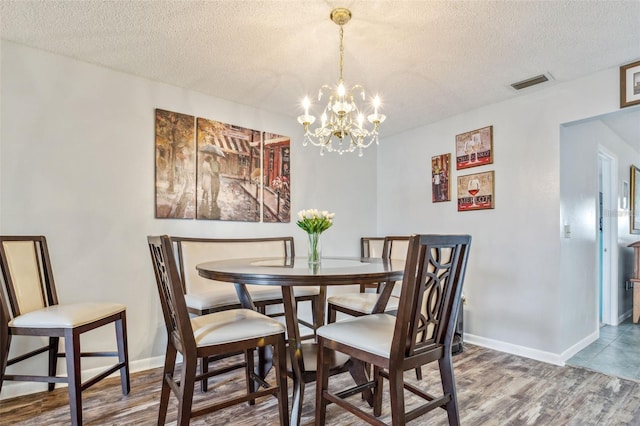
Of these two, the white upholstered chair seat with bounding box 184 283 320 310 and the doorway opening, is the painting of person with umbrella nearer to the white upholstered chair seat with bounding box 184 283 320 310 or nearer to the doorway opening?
the white upholstered chair seat with bounding box 184 283 320 310

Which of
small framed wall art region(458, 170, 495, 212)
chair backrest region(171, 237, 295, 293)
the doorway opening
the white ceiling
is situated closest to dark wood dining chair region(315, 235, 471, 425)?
the white ceiling

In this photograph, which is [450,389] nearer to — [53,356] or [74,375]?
[74,375]

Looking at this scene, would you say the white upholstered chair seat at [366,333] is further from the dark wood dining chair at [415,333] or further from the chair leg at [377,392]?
the chair leg at [377,392]

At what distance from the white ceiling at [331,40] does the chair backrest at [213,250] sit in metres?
1.32

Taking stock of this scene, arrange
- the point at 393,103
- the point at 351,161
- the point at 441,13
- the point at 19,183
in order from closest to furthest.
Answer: the point at 441,13 → the point at 19,183 → the point at 393,103 → the point at 351,161

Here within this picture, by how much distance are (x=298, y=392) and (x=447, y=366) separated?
2.51ft

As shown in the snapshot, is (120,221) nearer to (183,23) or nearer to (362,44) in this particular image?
(183,23)

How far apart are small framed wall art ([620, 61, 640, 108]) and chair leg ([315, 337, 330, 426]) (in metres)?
2.71

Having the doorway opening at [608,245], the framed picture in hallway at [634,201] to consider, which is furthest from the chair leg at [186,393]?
the framed picture in hallway at [634,201]

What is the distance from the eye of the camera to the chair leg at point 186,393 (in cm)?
143

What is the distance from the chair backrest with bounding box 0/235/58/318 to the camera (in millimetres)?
2031

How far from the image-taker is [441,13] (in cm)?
192

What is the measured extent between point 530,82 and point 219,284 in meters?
3.06

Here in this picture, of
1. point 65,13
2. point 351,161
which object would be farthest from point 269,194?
point 65,13
